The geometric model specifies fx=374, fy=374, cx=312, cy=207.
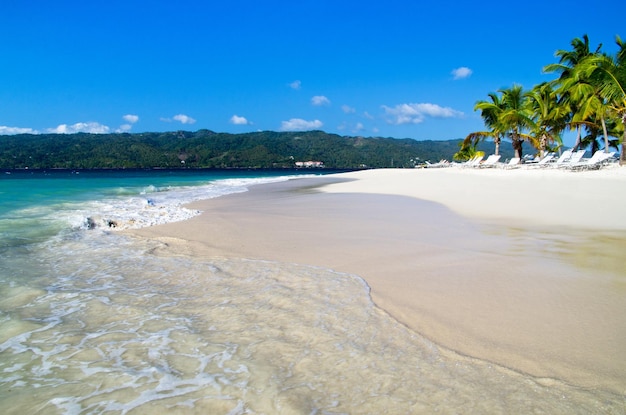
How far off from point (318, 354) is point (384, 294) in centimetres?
133

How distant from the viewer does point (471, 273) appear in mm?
4273

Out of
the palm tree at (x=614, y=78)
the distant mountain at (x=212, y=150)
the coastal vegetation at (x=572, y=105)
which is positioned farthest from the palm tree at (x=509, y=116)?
the distant mountain at (x=212, y=150)

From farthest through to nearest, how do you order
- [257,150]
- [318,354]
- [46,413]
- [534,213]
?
1. [257,150]
2. [534,213]
3. [318,354]
4. [46,413]

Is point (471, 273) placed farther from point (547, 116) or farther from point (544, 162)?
point (547, 116)

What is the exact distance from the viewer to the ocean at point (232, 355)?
2076mm

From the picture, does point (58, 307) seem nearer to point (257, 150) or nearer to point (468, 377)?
point (468, 377)

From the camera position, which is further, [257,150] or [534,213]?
[257,150]

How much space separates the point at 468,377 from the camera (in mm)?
2271

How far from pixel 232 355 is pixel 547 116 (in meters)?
28.6

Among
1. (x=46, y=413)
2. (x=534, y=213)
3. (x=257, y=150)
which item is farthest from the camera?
(x=257, y=150)

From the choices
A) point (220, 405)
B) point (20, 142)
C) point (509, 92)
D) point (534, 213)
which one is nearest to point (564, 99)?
point (509, 92)

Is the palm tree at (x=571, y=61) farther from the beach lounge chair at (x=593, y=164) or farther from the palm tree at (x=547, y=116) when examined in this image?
the beach lounge chair at (x=593, y=164)

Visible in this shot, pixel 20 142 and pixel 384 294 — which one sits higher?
pixel 20 142

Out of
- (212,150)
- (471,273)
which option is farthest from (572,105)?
(212,150)
